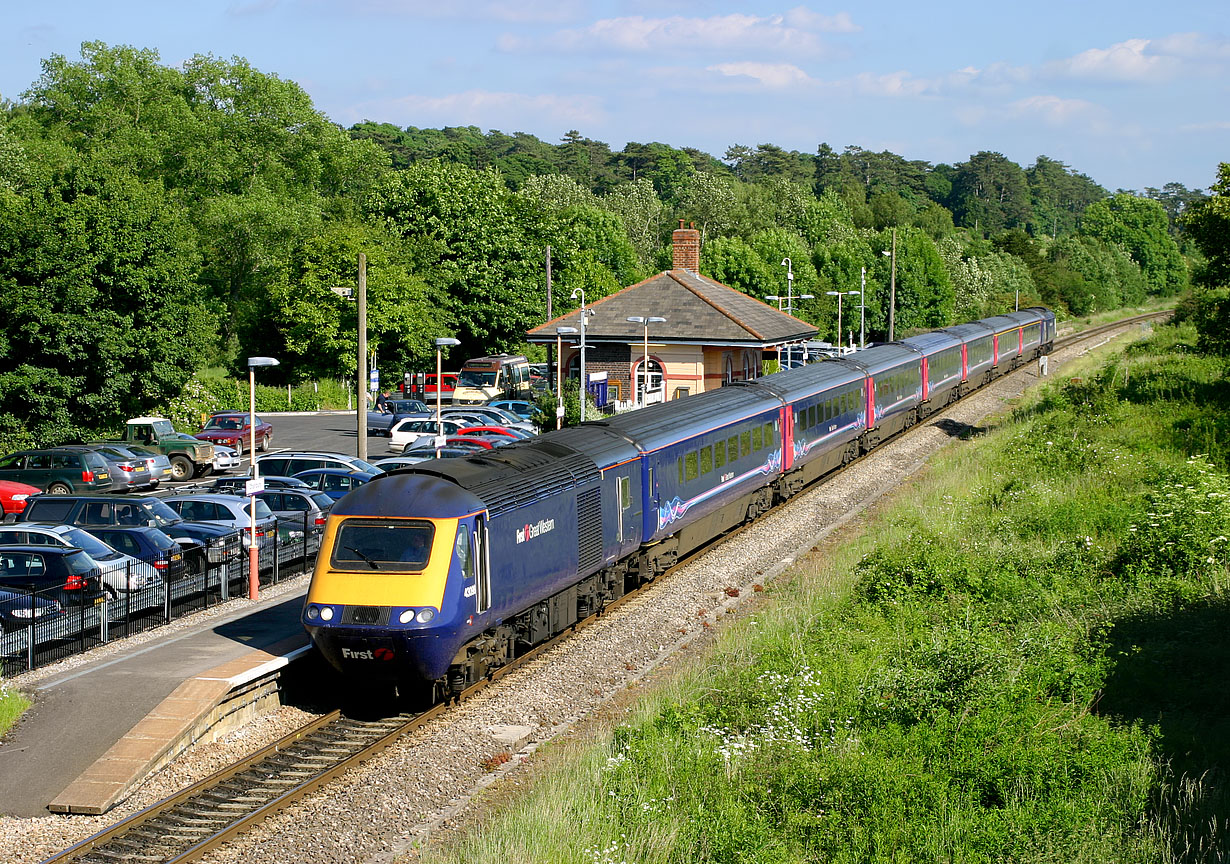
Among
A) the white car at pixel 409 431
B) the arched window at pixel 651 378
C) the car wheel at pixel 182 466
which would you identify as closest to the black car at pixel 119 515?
the car wheel at pixel 182 466

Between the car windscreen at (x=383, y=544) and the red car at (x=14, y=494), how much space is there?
65.5 ft

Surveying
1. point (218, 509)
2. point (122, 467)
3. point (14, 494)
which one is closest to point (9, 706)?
point (218, 509)

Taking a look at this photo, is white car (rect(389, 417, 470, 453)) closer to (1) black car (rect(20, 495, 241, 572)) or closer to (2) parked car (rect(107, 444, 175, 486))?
(2) parked car (rect(107, 444, 175, 486))

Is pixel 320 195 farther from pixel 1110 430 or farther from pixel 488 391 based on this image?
pixel 1110 430

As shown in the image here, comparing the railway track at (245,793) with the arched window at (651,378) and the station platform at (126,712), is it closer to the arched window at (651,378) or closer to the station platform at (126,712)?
the station platform at (126,712)

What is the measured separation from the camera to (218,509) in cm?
2492

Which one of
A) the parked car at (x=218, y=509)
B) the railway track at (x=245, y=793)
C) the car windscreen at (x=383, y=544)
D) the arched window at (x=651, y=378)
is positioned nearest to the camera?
→ the railway track at (x=245, y=793)

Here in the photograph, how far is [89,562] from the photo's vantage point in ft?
62.4

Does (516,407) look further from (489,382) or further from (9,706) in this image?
(9,706)

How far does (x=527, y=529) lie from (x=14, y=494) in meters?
21.7

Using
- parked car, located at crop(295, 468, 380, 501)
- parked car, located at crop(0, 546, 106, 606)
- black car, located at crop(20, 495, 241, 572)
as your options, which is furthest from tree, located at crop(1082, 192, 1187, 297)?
parked car, located at crop(0, 546, 106, 606)

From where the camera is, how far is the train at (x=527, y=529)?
13.8m

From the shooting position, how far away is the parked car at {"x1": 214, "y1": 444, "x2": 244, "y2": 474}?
3875 centimetres

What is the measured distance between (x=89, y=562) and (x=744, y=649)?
1120 cm
